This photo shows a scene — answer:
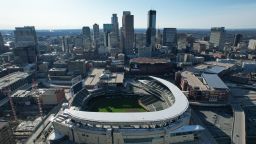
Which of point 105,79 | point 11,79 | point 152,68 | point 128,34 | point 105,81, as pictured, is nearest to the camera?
point 105,81

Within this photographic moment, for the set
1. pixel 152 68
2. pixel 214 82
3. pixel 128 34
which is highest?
pixel 128 34

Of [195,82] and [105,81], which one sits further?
[105,81]

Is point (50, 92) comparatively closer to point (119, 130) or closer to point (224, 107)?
point (119, 130)

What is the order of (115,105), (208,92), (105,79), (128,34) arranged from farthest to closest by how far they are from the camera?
(128,34) < (105,79) < (115,105) < (208,92)

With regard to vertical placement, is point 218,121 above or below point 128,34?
below

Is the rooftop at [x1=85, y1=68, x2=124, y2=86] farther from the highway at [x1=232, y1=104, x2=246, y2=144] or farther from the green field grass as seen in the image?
the highway at [x1=232, y1=104, x2=246, y2=144]

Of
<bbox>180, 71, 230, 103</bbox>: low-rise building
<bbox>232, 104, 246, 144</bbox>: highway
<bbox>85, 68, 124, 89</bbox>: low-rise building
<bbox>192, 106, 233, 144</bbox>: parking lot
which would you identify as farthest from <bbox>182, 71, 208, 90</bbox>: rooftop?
<bbox>85, 68, 124, 89</bbox>: low-rise building

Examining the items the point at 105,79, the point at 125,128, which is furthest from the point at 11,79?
the point at 125,128

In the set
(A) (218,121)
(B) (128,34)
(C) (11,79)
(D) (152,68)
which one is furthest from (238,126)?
(B) (128,34)

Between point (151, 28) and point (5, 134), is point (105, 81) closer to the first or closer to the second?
point (5, 134)
